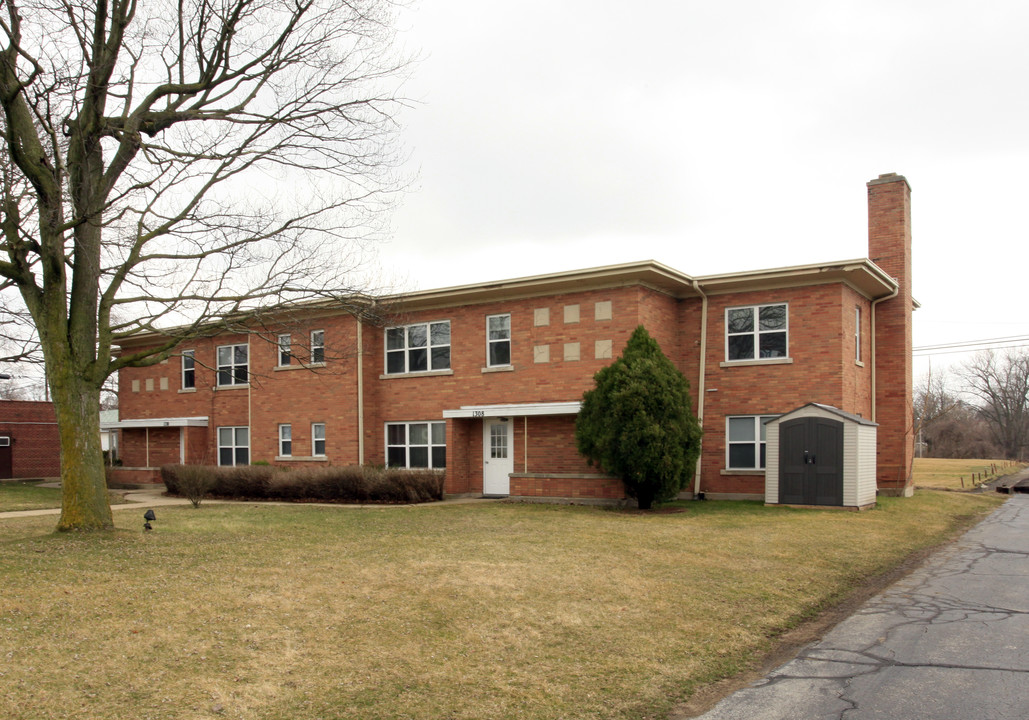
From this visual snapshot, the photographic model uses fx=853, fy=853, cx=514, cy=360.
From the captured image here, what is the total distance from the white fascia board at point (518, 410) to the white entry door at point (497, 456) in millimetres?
830

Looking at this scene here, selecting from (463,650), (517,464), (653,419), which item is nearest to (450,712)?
(463,650)

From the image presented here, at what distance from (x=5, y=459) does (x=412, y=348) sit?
2360cm

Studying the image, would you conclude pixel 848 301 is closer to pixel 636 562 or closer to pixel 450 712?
pixel 636 562

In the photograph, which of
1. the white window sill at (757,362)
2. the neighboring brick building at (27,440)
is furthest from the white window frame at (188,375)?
the white window sill at (757,362)

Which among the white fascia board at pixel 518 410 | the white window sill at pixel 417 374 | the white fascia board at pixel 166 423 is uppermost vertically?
the white window sill at pixel 417 374

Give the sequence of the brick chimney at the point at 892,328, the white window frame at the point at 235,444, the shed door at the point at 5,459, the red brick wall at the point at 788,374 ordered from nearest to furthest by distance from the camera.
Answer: the red brick wall at the point at 788,374 → the brick chimney at the point at 892,328 → the white window frame at the point at 235,444 → the shed door at the point at 5,459

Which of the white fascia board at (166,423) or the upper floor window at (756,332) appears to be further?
the white fascia board at (166,423)

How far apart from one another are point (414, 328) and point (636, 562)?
49.8ft

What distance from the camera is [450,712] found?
6.00 m

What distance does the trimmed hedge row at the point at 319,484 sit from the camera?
69.6 ft

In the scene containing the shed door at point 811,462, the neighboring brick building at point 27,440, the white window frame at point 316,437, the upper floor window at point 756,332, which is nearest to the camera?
the shed door at point 811,462

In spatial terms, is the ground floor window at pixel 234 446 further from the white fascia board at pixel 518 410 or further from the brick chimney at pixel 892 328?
the brick chimney at pixel 892 328

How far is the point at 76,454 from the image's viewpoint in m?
11.7

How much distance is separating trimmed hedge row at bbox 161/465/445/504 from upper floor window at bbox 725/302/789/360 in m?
8.35
